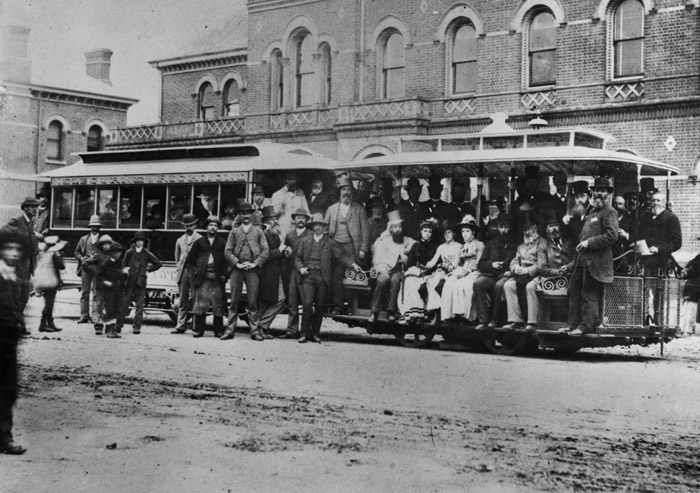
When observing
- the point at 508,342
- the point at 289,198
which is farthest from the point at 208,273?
the point at 508,342

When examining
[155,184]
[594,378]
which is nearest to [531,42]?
[155,184]

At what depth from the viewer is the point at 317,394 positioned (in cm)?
706

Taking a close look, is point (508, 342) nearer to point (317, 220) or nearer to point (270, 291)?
point (317, 220)

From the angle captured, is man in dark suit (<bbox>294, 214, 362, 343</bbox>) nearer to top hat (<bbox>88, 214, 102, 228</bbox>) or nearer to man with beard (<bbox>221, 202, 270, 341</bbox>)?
man with beard (<bbox>221, 202, 270, 341</bbox>)

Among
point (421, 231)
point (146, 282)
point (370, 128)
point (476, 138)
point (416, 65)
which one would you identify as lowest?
point (146, 282)

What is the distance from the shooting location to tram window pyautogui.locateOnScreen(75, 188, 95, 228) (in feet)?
39.5

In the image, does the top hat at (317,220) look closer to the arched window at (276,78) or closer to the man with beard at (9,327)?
the arched window at (276,78)

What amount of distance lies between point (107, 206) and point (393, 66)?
20.6 ft

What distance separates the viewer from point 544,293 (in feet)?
31.4

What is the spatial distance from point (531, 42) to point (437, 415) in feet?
40.6

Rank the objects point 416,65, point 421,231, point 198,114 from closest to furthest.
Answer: point 421,231 < point 198,114 < point 416,65

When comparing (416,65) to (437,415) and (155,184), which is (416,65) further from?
(437,415)

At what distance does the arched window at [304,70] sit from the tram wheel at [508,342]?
17.1 feet

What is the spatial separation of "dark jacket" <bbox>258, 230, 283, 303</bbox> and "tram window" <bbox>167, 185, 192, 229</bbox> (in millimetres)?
1400
